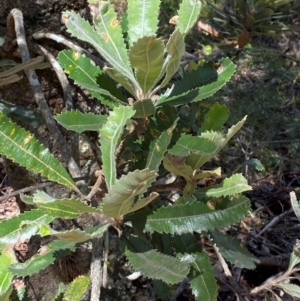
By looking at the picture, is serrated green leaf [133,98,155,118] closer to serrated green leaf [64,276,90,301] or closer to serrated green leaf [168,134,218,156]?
serrated green leaf [168,134,218,156]

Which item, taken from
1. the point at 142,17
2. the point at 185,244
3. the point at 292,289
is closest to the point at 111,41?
the point at 142,17

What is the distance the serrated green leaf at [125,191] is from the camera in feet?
1.97

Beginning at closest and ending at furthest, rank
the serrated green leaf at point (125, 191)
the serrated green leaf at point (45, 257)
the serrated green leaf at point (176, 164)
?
the serrated green leaf at point (125, 191) → the serrated green leaf at point (45, 257) → the serrated green leaf at point (176, 164)

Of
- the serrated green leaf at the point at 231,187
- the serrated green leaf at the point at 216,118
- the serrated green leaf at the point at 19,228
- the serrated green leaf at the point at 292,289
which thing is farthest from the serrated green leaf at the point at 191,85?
the serrated green leaf at the point at 292,289

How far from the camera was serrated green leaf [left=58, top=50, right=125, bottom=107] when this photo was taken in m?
0.81

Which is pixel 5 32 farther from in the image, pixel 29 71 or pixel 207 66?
pixel 207 66

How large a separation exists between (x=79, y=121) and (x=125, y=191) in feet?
0.65

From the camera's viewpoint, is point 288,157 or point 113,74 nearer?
point 113,74

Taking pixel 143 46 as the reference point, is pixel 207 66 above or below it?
below

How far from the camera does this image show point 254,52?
258 centimetres

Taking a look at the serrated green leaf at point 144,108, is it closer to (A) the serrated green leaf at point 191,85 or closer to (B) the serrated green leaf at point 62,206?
(A) the serrated green leaf at point 191,85

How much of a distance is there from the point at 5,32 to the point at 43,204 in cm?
53

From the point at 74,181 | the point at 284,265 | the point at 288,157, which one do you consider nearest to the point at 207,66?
the point at 74,181

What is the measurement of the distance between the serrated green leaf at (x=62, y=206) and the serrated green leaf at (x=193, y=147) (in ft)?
0.55
